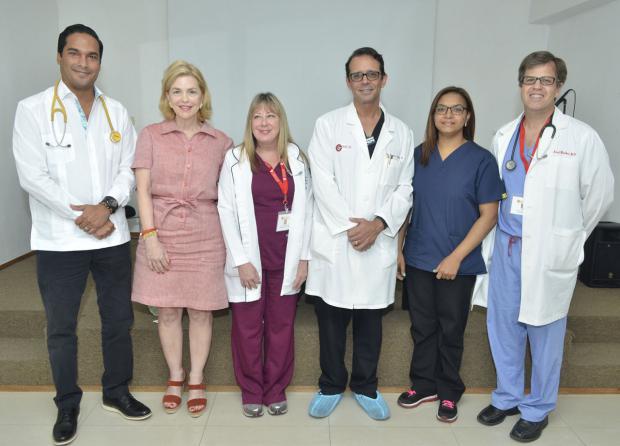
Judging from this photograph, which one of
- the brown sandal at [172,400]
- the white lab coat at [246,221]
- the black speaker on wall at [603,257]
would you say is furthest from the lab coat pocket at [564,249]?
the brown sandal at [172,400]

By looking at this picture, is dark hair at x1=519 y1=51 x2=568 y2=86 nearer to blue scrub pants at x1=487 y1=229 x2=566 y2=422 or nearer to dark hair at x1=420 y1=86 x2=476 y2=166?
dark hair at x1=420 y1=86 x2=476 y2=166

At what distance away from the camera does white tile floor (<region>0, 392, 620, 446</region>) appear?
2.25 m

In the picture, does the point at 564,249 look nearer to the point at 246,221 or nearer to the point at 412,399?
the point at 412,399

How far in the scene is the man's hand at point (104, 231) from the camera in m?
2.11

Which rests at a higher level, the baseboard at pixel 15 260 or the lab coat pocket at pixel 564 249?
the lab coat pocket at pixel 564 249

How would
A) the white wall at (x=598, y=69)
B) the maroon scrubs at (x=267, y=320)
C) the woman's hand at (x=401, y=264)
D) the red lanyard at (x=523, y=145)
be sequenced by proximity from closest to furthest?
the red lanyard at (x=523, y=145) → the maroon scrubs at (x=267, y=320) → the woman's hand at (x=401, y=264) → the white wall at (x=598, y=69)

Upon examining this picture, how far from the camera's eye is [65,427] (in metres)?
2.21

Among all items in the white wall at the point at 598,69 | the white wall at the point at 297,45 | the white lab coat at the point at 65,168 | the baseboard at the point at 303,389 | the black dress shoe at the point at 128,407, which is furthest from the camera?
the white wall at the point at 297,45

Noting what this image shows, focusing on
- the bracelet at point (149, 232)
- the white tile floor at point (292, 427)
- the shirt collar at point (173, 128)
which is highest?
the shirt collar at point (173, 128)

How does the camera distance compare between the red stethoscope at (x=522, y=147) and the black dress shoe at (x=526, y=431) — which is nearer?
the red stethoscope at (x=522, y=147)

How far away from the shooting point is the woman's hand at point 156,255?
2.20 meters

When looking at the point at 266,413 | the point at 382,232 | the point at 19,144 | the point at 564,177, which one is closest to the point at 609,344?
the point at 564,177

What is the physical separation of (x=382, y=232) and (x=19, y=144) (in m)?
1.63

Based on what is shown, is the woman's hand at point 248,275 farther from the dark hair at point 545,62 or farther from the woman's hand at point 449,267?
the dark hair at point 545,62
